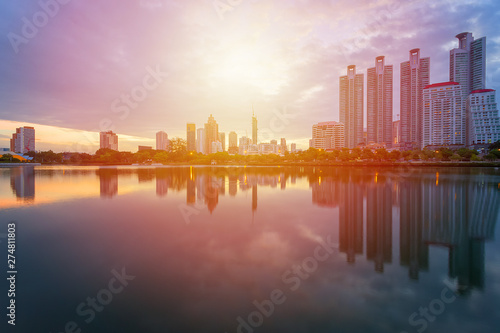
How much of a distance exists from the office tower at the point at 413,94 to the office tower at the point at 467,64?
1399cm

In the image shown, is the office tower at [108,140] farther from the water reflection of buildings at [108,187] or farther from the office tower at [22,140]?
the water reflection of buildings at [108,187]

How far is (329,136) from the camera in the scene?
585ft

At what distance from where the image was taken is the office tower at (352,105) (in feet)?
555

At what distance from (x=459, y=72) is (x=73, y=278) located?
19828 centimetres

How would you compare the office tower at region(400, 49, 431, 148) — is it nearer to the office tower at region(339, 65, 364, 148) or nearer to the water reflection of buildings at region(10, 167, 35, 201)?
the office tower at region(339, 65, 364, 148)

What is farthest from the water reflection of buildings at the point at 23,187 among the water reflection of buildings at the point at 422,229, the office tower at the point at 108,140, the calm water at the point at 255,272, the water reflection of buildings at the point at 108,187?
the office tower at the point at 108,140

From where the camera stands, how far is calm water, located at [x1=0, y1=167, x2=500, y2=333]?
4.86 m

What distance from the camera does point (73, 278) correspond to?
21.0ft

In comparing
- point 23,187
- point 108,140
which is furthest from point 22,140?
point 23,187

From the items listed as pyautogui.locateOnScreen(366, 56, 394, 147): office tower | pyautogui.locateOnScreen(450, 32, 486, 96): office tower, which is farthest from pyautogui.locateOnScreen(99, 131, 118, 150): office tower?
pyautogui.locateOnScreen(450, 32, 486, 96): office tower

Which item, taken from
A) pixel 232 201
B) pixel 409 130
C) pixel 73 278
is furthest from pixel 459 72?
pixel 73 278

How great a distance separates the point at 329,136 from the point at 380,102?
130 ft

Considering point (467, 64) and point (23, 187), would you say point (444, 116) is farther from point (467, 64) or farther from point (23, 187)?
point (23, 187)

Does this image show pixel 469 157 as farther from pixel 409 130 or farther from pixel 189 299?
pixel 189 299
